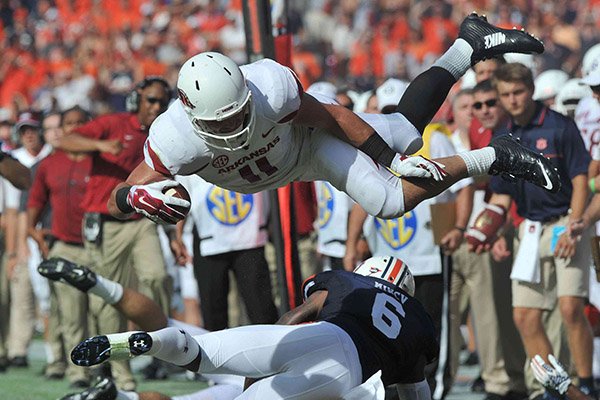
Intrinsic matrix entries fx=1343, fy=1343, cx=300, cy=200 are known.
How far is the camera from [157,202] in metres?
5.48

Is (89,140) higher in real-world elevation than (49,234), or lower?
higher

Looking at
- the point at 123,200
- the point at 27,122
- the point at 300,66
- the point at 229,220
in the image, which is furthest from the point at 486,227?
the point at 300,66

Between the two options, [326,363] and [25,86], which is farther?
[25,86]

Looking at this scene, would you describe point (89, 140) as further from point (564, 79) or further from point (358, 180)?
point (564, 79)

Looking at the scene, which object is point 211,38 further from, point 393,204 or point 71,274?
point 393,204

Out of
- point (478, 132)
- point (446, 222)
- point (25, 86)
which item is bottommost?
point (446, 222)

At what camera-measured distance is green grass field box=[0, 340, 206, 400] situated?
880 centimetres

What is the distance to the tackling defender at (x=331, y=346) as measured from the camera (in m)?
5.68

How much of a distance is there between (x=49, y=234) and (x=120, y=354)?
4982 millimetres

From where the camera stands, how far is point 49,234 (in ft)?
33.1

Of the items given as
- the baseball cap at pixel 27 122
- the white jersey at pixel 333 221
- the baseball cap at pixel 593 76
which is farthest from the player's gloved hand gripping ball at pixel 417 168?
the baseball cap at pixel 27 122

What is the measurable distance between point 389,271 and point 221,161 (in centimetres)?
105

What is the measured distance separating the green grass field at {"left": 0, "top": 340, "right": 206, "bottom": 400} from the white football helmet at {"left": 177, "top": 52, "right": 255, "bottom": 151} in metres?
3.46

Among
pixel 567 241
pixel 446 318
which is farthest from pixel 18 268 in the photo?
pixel 567 241
